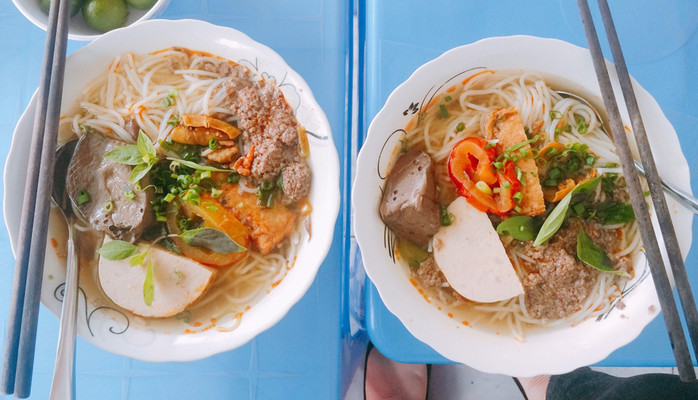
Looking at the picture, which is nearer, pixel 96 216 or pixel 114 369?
pixel 96 216

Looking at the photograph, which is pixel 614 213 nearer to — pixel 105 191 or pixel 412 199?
pixel 412 199

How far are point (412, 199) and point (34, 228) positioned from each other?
107 centimetres

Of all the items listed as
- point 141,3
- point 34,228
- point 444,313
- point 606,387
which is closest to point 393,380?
point 606,387

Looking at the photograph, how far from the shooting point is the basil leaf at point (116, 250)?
1.63 m

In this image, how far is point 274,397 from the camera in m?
1.90

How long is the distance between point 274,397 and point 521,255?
0.98m

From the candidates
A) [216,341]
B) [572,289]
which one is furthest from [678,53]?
[216,341]

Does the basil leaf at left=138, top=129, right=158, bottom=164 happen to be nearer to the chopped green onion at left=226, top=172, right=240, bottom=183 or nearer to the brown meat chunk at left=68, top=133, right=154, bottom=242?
the brown meat chunk at left=68, top=133, right=154, bottom=242

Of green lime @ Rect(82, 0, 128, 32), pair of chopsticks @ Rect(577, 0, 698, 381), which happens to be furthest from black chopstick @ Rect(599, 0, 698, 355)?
green lime @ Rect(82, 0, 128, 32)

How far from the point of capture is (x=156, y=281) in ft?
5.58

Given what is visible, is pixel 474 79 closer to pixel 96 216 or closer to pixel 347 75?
pixel 347 75

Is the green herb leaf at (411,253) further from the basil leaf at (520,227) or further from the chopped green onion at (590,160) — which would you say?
the chopped green onion at (590,160)

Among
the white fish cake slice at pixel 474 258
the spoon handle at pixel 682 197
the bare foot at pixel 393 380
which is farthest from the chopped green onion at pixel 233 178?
the bare foot at pixel 393 380

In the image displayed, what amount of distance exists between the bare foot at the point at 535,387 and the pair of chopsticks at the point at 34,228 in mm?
2492
